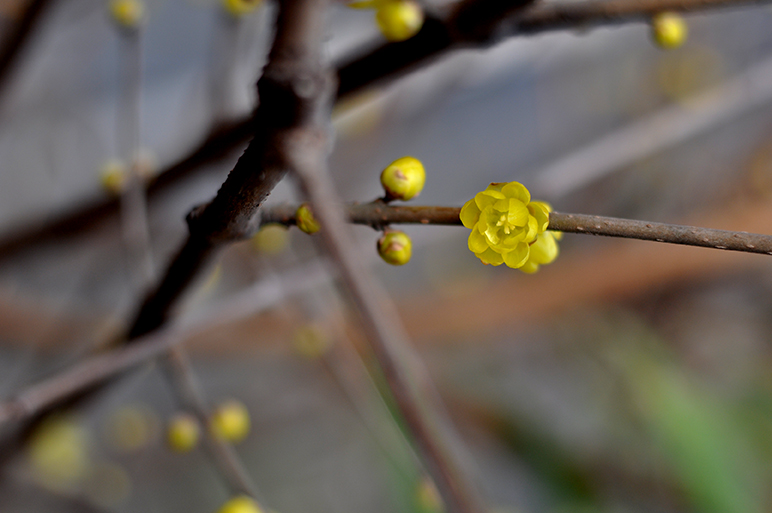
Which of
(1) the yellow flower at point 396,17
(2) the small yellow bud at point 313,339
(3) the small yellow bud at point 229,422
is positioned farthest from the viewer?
(2) the small yellow bud at point 313,339

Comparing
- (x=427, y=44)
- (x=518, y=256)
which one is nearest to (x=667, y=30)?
(x=427, y=44)

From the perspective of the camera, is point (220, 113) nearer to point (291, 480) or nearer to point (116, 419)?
point (116, 419)

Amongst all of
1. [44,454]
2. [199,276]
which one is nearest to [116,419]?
[44,454]

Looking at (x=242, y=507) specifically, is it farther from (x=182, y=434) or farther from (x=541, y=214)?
(x=541, y=214)

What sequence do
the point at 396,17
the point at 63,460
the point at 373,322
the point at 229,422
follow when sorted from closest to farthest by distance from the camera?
the point at 373,322
the point at 396,17
the point at 229,422
the point at 63,460

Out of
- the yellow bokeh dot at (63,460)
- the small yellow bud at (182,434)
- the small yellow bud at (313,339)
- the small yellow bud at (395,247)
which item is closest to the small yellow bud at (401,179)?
the small yellow bud at (395,247)

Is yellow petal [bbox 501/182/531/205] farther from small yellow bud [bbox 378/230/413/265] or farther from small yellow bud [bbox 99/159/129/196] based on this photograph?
small yellow bud [bbox 99/159/129/196]

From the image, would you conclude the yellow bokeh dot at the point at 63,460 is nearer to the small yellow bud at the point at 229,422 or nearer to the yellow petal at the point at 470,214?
the small yellow bud at the point at 229,422
